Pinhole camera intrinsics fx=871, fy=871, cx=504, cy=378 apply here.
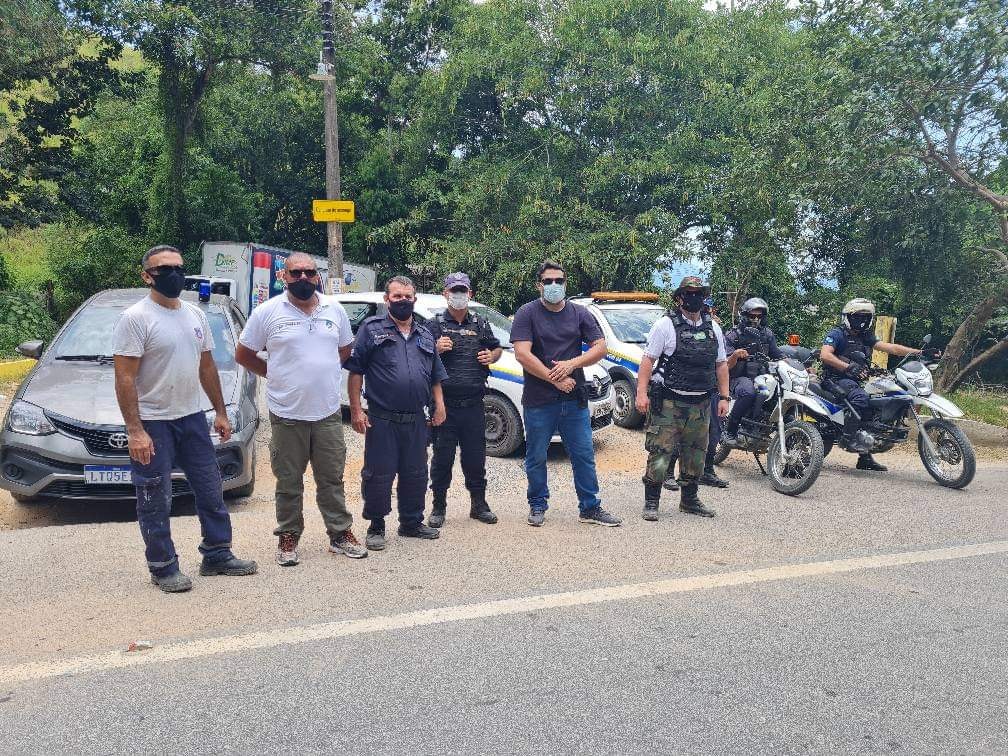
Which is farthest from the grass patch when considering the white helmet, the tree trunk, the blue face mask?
the blue face mask

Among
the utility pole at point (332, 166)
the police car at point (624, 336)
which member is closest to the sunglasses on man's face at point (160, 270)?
the police car at point (624, 336)

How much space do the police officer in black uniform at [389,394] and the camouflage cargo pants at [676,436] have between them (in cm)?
193

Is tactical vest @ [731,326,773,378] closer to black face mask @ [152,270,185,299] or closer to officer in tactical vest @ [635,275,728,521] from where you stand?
officer in tactical vest @ [635,275,728,521]

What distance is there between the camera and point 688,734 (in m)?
3.20

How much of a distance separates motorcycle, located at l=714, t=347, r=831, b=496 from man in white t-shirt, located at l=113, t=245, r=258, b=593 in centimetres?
505

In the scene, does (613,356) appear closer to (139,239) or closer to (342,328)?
(342,328)

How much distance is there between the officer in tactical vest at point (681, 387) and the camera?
6.57m

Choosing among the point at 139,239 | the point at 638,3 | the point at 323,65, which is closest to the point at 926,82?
the point at 638,3

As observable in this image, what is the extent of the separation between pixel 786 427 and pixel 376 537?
4175 mm

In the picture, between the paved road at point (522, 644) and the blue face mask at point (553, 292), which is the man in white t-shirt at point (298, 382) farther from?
the blue face mask at point (553, 292)

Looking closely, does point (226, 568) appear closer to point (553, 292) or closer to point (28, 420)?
point (28, 420)

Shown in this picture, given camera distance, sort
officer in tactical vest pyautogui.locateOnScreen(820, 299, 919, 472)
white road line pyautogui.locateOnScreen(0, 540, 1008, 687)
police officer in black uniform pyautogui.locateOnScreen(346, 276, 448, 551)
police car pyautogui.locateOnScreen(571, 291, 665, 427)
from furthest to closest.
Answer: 1. police car pyautogui.locateOnScreen(571, 291, 665, 427)
2. officer in tactical vest pyautogui.locateOnScreen(820, 299, 919, 472)
3. police officer in black uniform pyautogui.locateOnScreen(346, 276, 448, 551)
4. white road line pyautogui.locateOnScreen(0, 540, 1008, 687)

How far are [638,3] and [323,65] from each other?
21.7 ft

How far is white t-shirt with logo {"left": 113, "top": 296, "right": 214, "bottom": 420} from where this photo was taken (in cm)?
446
